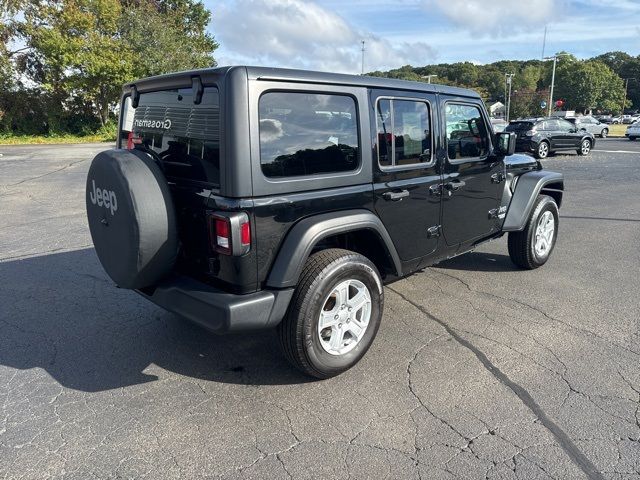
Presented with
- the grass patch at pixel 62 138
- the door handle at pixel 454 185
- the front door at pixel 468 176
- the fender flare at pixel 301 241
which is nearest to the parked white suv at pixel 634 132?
the front door at pixel 468 176

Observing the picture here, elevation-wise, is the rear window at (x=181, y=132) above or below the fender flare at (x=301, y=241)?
above

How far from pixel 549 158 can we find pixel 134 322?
59.3ft

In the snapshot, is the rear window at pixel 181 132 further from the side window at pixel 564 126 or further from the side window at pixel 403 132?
the side window at pixel 564 126

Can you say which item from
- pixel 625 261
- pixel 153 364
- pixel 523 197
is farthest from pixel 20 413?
Answer: pixel 625 261

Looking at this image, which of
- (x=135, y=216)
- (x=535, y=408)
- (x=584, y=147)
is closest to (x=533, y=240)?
(x=535, y=408)

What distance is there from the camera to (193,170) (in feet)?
9.48

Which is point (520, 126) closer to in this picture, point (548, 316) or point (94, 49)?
point (548, 316)

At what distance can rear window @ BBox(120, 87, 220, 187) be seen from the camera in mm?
2723

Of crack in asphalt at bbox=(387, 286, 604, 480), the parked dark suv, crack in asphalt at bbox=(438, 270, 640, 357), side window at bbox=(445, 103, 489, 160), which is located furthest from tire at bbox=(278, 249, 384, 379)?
the parked dark suv

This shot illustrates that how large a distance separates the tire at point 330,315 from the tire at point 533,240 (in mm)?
2431

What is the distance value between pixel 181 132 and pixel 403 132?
5.27 feet

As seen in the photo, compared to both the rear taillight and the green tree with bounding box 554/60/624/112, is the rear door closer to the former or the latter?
the rear taillight

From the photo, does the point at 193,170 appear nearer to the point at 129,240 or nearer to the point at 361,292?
the point at 129,240

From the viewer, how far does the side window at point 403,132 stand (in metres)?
3.37
